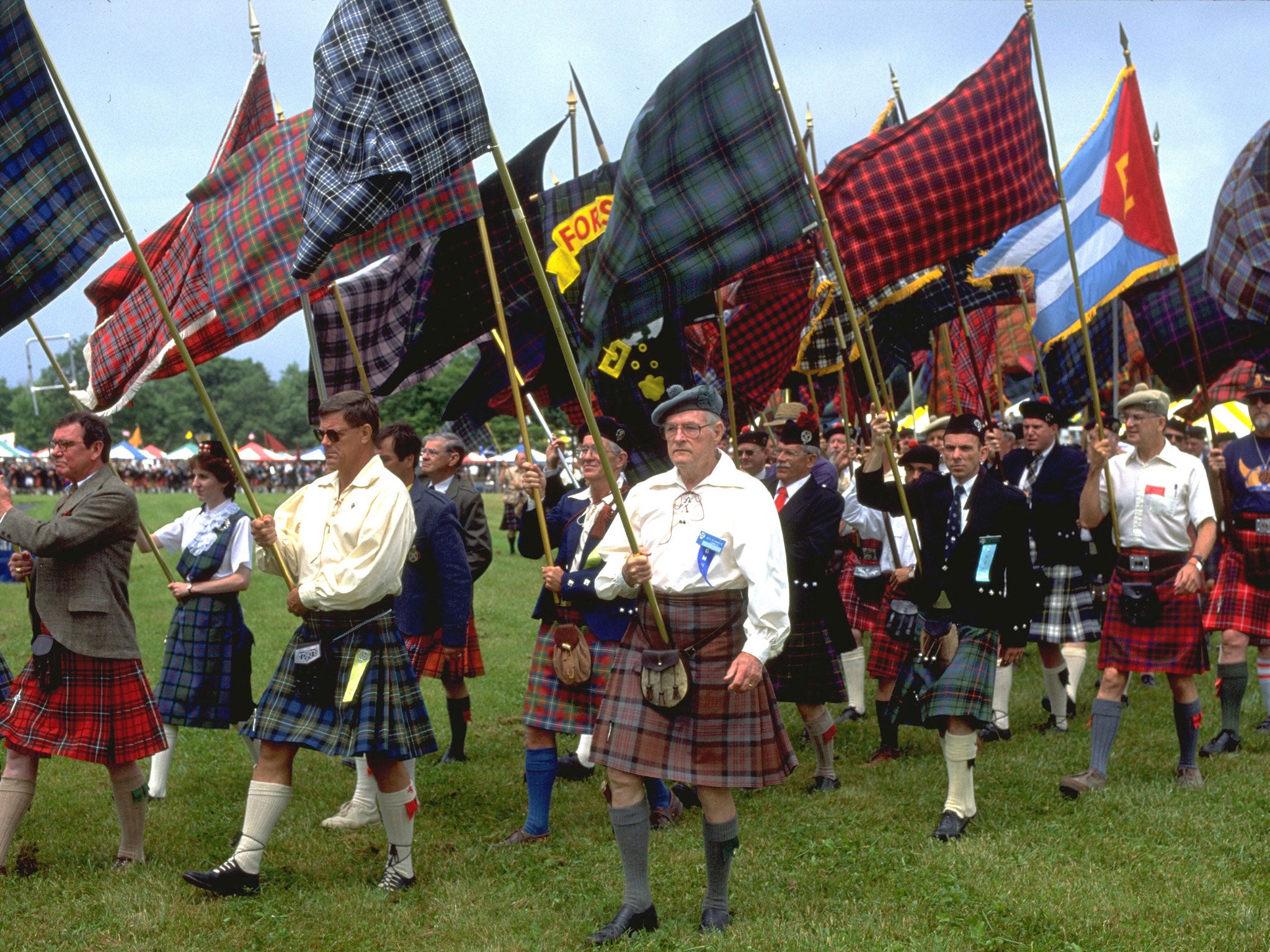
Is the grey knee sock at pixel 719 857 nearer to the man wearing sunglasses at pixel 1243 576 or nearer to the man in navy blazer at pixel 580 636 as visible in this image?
the man in navy blazer at pixel 580 636

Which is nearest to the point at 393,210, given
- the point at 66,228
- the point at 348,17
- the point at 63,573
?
the point at 348,17

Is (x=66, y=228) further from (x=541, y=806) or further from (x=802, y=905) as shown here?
(x=802, y=905)

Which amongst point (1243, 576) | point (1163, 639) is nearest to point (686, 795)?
point (1163, 639)

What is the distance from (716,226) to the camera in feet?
19.7

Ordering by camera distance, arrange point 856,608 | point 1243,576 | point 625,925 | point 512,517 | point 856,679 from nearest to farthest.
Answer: point 625,925
point 1243,576
point 856,679
point 856,608
point 512,517

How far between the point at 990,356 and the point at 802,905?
370 inches

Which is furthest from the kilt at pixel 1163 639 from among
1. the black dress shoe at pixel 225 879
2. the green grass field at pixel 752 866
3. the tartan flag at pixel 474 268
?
the black dress shoe at pixel 225 879

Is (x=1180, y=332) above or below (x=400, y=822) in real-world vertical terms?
above

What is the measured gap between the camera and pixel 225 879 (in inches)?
198

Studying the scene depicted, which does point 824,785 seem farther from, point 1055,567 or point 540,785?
point 1055,567

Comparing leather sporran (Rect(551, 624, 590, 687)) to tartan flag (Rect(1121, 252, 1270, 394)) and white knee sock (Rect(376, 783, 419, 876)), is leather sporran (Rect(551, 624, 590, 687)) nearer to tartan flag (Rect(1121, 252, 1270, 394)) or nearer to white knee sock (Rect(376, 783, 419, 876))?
white knee sock (Rect(376, 783, 419, 876))

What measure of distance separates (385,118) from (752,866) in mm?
3578

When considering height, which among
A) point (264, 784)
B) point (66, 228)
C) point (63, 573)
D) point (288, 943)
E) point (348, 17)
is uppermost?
point (348, 17)

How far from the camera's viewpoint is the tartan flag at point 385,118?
534 cm
